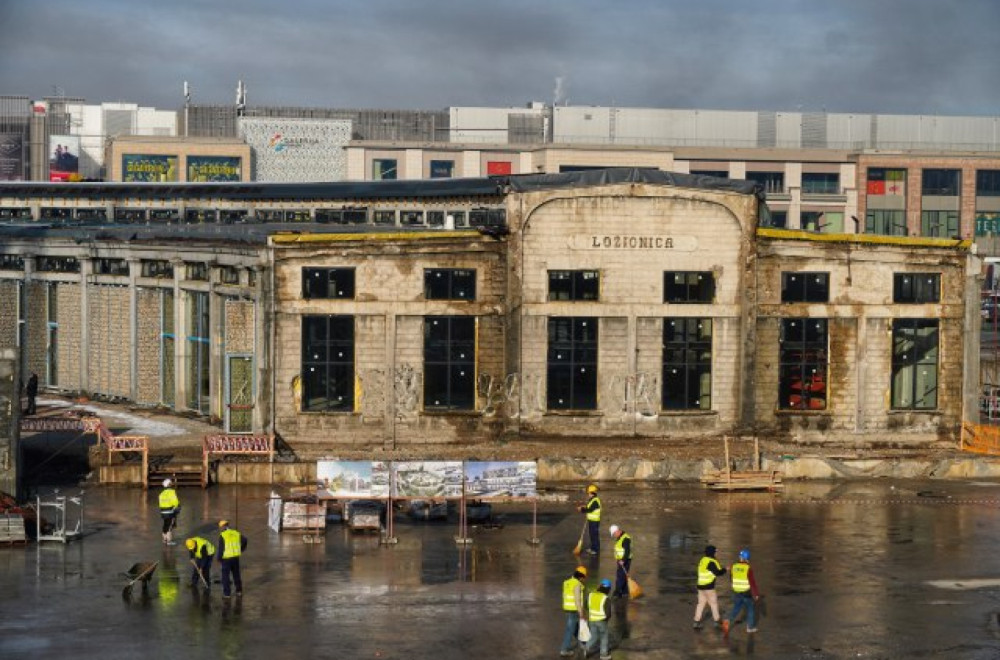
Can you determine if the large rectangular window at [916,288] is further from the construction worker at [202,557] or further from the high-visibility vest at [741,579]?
the construction worker at [202,557]

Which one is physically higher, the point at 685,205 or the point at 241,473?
the point at 685,205

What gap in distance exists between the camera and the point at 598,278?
6031cm

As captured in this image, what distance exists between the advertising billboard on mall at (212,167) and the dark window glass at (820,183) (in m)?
51.8

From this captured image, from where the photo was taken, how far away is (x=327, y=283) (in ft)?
194

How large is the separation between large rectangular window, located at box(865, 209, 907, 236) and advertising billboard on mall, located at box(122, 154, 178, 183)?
63251mm

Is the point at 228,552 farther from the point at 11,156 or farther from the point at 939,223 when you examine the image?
the point at 11,156

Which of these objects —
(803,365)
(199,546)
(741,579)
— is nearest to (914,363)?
(803,365)

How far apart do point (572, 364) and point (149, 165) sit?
97.1 meters

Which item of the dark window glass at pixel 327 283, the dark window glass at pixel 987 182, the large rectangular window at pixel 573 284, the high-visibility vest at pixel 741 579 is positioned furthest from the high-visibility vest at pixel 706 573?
the dark window glass at pixel 987 182

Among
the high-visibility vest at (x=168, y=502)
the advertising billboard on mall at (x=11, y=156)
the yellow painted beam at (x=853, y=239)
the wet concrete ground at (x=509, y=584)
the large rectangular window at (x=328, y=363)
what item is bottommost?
the wet concrete ground at (x=509, y=584)

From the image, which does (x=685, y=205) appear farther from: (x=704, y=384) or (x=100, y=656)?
(x=100, y=656)

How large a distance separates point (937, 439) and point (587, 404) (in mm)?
13855

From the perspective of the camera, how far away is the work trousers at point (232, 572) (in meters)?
38.6

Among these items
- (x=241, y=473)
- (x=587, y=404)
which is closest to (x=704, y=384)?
(x=587, y=404)
